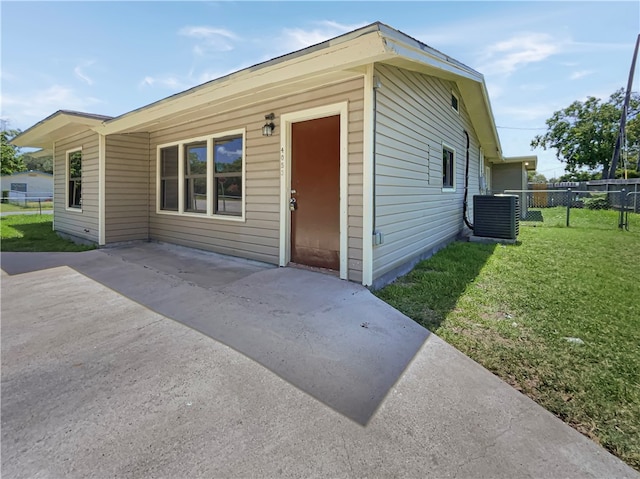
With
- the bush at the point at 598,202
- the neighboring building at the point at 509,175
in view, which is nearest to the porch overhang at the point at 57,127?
the neighboring building at the point at 509,175

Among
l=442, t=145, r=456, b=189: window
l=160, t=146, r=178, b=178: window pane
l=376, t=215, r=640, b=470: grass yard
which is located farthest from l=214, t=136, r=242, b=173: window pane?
l=442, t=145, r=456, b=189: window

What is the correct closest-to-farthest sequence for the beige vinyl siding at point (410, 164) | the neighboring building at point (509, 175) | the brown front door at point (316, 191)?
the beige vinyl siding at point (410, 164) → the brown front door at point (316, 191) → the neighboring building at point (509, 175)

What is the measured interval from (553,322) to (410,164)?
283 centimetres

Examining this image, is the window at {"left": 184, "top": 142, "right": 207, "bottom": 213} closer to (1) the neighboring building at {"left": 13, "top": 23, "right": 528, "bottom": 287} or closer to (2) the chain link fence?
(1) the neighboring building at {"left": 13, "top": 23, "right": 528, "bottom": 287}

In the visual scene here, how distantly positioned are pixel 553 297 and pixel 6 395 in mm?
4923

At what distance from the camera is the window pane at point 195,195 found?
6.11 meters

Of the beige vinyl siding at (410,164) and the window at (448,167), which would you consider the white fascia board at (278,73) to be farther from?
the window at (448,167)

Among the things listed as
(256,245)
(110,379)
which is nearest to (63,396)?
(110,379)

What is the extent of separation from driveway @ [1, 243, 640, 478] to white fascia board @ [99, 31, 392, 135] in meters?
2.34

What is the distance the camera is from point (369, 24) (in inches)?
111

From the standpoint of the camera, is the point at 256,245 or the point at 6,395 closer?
the point at 6,395

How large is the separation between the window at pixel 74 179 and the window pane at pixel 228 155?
452 centimetres

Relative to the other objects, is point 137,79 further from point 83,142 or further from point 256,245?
point 256,245

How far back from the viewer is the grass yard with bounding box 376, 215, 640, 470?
193cm
